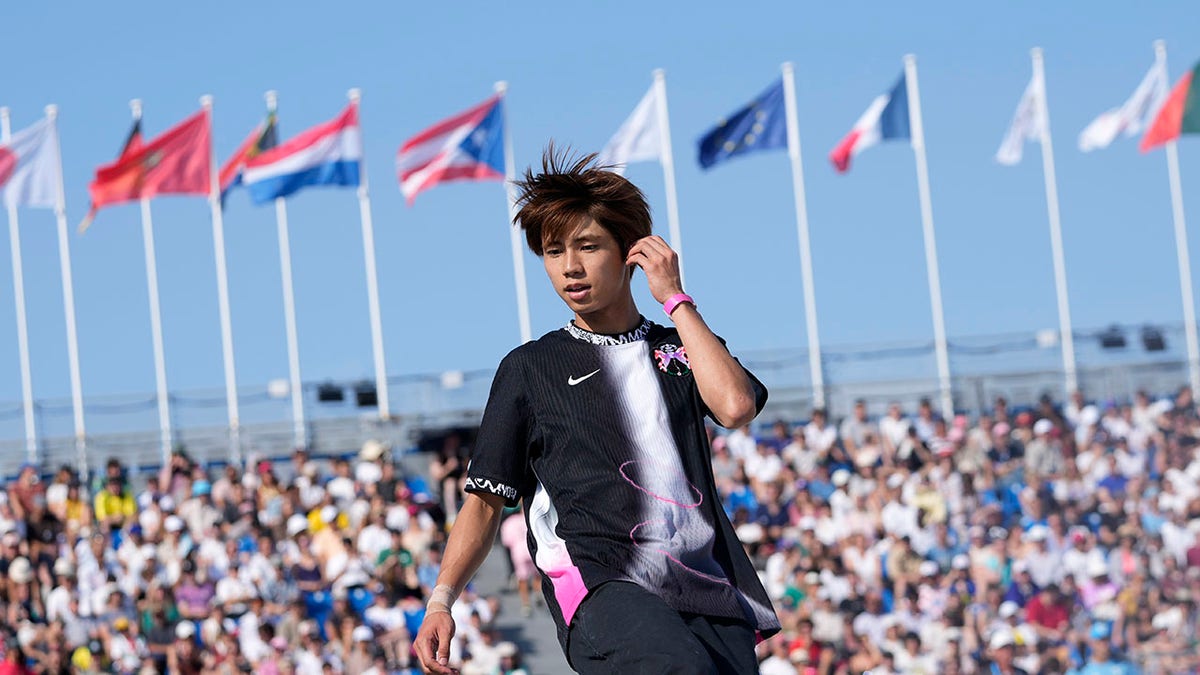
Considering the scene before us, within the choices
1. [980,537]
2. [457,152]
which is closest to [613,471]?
[980,537]

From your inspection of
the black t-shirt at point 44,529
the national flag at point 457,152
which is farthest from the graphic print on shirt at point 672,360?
the national flag at point 457,152

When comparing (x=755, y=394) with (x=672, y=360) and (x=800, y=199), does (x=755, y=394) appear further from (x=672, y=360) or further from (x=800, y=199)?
(x=800, y=199)

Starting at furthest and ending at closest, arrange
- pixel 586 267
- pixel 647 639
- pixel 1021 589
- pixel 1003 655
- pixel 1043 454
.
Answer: pixel 1043 454, pixel 1021 589, pixel 1003 655, pixel 586 267, pixel 647 639

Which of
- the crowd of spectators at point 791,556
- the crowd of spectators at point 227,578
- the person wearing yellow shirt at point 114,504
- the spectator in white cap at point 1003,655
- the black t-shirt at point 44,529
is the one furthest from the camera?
the person wearing yellow shirt at point 114,504

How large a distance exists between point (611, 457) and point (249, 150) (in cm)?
2063

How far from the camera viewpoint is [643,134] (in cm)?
2486

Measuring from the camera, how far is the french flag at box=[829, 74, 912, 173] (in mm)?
24172

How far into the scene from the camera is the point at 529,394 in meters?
3.76

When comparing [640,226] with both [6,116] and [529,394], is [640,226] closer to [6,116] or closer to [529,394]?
[529,394]

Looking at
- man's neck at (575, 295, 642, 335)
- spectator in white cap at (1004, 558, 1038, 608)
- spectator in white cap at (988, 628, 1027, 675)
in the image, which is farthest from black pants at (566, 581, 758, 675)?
spectator in white cap at (1004, 558, 1038, 608)

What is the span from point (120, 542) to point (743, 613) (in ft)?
45.3

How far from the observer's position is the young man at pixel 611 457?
3.58 metres

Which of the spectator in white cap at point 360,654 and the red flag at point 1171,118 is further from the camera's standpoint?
the red flag at point 1171,118

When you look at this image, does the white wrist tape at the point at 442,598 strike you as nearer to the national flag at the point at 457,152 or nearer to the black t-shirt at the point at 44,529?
the black t-shirt at the point at 44,529
